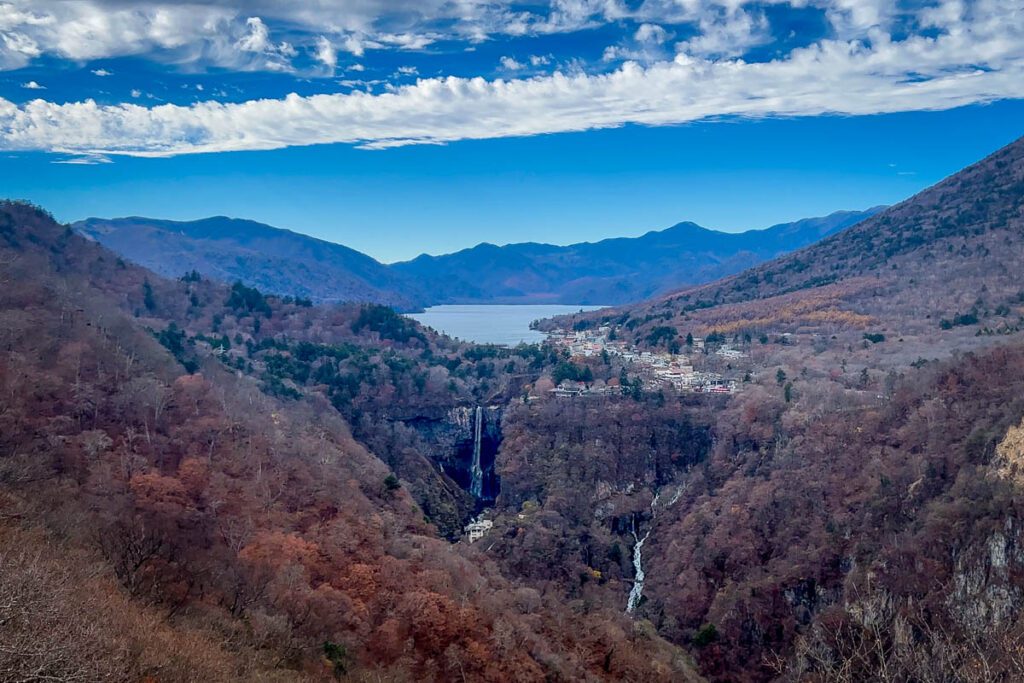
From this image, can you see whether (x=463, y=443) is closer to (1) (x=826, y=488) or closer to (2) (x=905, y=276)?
(1) (x=826, y=488)

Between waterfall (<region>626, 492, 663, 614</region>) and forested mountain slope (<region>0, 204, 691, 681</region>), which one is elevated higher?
forested mountain slope (<region>0, 204, 691, 681</region>)

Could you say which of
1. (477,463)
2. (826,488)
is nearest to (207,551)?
(826,488)

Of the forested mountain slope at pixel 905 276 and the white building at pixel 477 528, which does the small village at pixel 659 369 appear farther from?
the white building at pixel 477 528

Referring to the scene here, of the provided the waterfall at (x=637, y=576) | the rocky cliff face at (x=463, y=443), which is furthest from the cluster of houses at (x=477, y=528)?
the waterfall at (x=637, y=576)

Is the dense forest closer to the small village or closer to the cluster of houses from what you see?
the cluster of houses

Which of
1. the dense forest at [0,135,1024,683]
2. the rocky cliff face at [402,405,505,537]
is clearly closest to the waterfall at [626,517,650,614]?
the dense forest at [0,135,1024,683]

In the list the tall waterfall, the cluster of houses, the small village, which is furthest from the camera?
the small village

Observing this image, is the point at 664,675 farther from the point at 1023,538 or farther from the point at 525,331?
the point at 525,331

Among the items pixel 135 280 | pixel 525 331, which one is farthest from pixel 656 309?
pixel 135 280
